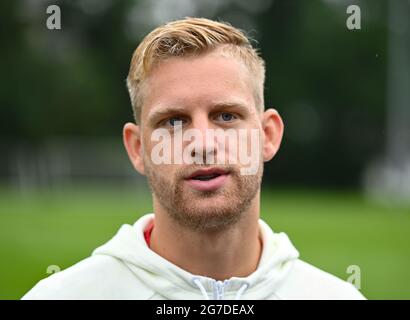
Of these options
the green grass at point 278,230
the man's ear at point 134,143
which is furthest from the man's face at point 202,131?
the green grass at point 278,230

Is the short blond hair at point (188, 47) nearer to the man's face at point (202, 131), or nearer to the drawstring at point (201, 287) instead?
the man's face at point (202, 131)

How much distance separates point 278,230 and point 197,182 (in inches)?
599

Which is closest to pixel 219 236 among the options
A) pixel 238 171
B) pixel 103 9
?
pixel 238 171

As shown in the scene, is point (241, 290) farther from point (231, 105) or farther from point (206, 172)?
point (231, 105)

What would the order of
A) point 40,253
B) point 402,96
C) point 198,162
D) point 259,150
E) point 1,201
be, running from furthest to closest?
1. point 402,96
2. point 1,201
3. point 40,253
4. point 259,150
5. point 198,162

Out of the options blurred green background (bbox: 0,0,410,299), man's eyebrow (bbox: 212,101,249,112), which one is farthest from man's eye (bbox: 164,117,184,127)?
blurred green background (bbox: 0,0,410,299)

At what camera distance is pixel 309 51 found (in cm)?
3462

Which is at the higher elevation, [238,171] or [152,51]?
[152,51]

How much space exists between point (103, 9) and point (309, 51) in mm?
8882

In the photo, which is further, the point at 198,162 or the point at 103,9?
the point at 103,9

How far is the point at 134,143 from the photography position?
3.08m

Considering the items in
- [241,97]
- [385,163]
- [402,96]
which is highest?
[241,97]

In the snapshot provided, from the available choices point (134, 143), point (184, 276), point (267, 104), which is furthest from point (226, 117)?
point (267, 104)

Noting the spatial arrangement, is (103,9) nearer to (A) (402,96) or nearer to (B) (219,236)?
(A) (402,96)
